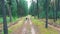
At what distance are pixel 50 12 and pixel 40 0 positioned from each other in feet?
53.4

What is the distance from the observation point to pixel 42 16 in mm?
70500

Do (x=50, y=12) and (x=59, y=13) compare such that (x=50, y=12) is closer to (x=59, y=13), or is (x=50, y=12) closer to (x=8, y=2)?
(x=59, y=13)

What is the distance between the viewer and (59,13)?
59.4m

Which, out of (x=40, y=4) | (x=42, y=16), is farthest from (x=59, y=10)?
(x=40, y=4)

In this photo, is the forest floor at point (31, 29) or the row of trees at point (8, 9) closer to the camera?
the row of trees at point (8, 9)

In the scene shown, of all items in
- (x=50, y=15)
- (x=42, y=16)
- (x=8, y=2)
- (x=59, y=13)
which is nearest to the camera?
(x=8, y=2)

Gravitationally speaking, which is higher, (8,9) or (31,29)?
(8,9)

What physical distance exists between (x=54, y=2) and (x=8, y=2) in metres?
15.5

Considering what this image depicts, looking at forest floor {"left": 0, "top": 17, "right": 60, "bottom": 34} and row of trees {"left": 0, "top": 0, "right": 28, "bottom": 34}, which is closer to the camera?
row of trees {"left": 0, "top": 0, "right": 28, "bottom": 34}

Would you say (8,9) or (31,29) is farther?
(8,9)

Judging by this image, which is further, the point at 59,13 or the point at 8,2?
the point at 59,13

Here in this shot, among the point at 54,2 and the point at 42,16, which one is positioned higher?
the point at 54,2

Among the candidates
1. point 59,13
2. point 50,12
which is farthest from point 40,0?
point 59,13

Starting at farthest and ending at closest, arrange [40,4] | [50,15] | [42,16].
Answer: [40,4] → [42,16] → [50,15]
